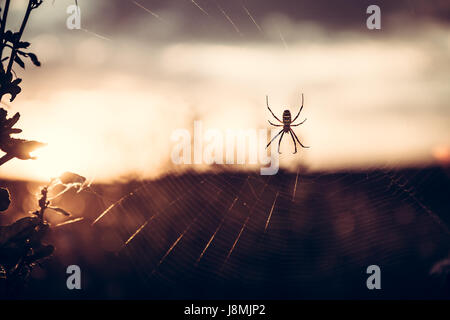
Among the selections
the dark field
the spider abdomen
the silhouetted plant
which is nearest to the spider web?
the dark field

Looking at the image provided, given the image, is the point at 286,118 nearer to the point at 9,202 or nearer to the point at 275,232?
the point at 275,232

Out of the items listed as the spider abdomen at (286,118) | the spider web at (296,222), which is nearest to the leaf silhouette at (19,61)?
the spider web at (296,222)

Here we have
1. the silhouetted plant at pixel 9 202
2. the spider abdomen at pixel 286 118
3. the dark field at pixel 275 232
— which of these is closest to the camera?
the silhouetted plant at pixel 9 202

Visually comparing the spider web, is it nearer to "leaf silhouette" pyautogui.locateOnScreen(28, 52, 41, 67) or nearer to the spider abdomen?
the spider abdomen

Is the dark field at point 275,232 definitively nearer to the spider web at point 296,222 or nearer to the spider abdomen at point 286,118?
the spider web at point 296,222

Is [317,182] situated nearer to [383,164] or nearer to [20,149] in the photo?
[383,164]

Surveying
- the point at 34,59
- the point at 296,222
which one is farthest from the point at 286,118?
the point at 34,59

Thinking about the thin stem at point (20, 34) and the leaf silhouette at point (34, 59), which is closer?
the thin stem at point (20, 34)

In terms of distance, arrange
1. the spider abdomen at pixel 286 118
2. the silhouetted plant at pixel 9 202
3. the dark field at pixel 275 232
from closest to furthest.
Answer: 1. the silhouetted plant at pixel 9 202
2. the dark field at pixel 275 232
3. the spider abdomen at pixel 286 118

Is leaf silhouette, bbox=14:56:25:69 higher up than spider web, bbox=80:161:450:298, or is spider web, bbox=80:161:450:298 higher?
leaf silhouette, bbox=14:56:25:69
